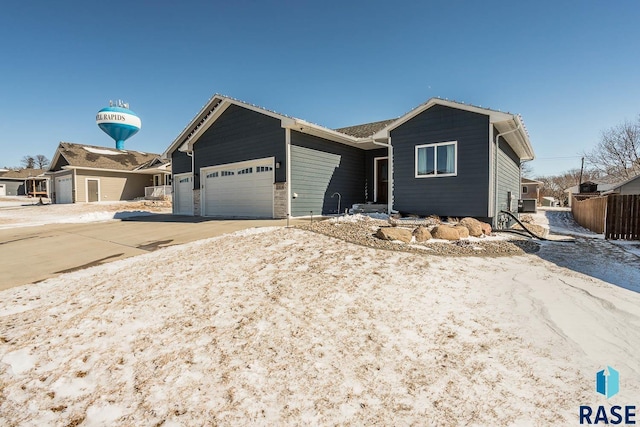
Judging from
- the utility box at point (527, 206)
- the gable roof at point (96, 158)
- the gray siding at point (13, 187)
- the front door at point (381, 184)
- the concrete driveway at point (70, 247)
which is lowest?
the concrete driveway at point (70, 247)

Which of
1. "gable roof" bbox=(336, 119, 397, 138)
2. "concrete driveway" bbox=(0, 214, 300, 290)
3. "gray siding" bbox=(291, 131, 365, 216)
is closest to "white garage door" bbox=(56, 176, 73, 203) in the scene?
"concrete driveway" bbox=(0, 214, 300, 290)

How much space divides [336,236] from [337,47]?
9217 millimetres

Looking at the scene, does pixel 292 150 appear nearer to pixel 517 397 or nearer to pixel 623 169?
pixel 517 397

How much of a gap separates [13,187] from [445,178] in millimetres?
62045

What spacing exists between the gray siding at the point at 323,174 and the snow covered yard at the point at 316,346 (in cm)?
721

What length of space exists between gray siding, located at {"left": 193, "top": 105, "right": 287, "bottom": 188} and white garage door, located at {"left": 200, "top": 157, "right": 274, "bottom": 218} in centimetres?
37

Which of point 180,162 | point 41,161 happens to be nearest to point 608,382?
point 180,162

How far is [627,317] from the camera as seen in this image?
10.4ft

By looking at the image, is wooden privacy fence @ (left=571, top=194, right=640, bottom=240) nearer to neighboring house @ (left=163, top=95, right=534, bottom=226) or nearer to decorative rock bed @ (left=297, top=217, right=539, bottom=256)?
neighboring house @ (left=163, top=95, right=534, bottom=226)

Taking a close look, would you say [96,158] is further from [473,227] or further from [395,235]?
[473,227]

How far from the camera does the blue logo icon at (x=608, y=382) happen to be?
2.05m

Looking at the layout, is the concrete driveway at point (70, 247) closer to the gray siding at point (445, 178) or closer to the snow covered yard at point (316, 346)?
the snow covered yard at point (316, 346)

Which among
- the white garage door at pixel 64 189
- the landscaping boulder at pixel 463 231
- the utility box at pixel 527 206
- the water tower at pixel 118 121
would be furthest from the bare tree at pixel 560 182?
the water tower at pixel 118 121

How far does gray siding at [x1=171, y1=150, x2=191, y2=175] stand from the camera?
654 inches
